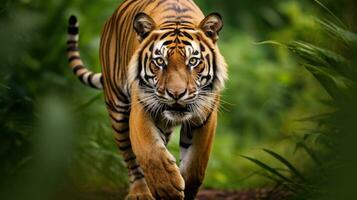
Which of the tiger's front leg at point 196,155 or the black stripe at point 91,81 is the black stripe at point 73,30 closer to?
the black stripe at point 91,81

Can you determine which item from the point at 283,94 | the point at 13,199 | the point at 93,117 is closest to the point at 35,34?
the point at 93,117

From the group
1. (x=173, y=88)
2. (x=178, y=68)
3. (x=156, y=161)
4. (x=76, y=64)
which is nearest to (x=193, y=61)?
(x=178, y=68)

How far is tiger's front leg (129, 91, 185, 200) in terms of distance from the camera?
3955 millimetres

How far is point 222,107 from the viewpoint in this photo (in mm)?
4207

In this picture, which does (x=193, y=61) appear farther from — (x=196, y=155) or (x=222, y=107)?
(x=196, y=155)

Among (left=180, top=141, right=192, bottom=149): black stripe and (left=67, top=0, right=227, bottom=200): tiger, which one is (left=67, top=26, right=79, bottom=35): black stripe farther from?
(left=180, top=141, right=192, bottom=149): black stripe

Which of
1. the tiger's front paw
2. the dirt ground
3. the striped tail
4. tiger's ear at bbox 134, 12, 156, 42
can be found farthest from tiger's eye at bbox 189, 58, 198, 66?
the striped tail

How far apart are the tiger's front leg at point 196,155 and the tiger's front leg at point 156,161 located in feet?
0.68

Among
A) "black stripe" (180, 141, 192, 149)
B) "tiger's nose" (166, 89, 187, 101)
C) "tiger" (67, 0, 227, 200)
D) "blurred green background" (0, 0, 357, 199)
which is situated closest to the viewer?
"blurred green background" (0, 0, 357, 199)

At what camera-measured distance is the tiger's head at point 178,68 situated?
12.4ft

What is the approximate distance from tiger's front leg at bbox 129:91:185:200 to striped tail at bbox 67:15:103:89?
4.08 feet

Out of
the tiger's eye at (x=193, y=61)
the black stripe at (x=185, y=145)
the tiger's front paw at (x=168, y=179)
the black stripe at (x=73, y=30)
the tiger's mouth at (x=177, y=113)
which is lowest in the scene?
the tiger's front paw at (x=168, y=179)

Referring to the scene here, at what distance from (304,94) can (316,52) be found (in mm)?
5802

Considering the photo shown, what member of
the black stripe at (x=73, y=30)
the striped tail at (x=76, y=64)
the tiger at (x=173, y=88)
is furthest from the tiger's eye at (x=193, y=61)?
the black stripe at (x=73, y=30)
